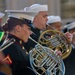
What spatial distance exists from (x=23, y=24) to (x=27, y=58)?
14.0 inches

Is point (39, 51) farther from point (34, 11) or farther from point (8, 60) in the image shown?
point (34, 11)

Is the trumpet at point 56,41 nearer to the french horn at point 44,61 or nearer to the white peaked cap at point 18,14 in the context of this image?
the white peaked cap at point 18,14

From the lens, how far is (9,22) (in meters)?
3.88

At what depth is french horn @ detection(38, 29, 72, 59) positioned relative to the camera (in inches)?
180

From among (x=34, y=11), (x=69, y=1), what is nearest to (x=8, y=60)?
(x=34, y=11)

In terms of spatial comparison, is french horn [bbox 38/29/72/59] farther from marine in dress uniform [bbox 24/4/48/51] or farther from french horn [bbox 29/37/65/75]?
french horn [bbox 29/37/65/75]

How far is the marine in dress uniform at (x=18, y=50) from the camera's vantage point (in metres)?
3.60

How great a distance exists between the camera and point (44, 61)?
12.3 ft

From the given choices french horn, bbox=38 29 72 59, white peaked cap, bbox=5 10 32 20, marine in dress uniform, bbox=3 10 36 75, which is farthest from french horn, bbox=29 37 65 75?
french horn, bbox=38 29 72 59

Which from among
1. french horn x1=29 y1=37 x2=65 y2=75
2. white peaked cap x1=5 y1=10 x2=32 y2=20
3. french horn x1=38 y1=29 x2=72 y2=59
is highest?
white peaked cap x1=5 y1=10 x2=32 y2=20

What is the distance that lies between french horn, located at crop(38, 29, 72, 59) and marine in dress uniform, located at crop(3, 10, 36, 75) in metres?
A: 0.70

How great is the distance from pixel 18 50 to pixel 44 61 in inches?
10.6

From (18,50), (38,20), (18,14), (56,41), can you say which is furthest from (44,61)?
(38,20)

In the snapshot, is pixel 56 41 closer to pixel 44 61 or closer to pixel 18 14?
pixel 18 14
